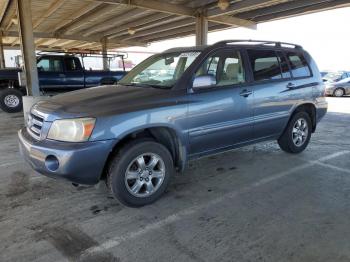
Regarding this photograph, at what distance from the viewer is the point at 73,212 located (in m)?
3.25

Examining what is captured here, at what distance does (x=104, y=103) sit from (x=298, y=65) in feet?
11.0

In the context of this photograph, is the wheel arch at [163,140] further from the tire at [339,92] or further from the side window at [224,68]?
the tire at [339,92]

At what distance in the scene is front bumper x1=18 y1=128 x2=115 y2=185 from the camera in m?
2.89

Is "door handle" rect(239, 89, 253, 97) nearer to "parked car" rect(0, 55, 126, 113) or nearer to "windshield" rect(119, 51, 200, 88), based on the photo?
"windshield" rect(119, 51, 200, 88)

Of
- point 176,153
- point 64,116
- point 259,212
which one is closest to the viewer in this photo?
point 64,116

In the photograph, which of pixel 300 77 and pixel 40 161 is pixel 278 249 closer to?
pixel 40 161

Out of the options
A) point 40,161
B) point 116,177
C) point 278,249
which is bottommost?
point 278,249

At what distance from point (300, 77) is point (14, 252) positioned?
4.48m

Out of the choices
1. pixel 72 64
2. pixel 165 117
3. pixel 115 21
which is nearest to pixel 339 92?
pixel 115 21

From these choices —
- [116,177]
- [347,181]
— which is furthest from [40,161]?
[347,181]

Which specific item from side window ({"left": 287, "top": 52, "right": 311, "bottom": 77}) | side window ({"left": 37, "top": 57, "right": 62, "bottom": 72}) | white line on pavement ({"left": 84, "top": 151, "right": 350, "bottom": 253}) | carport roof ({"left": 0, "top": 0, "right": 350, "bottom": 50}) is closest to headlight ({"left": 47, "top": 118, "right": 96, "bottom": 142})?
white line on pavement ({"left": 84, "top": 151, "right": 350, "bottom": 253})

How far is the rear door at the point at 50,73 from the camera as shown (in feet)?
34.2

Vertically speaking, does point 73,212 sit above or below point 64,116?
below

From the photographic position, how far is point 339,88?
1702cm
